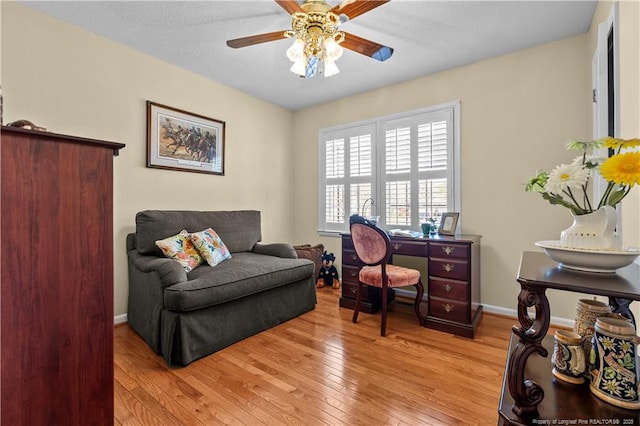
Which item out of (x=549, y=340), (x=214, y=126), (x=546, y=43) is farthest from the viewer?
(x=214, y=126)

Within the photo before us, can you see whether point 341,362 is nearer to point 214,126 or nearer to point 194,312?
point 194,312

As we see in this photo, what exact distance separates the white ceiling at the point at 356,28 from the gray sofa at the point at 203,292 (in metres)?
1.57

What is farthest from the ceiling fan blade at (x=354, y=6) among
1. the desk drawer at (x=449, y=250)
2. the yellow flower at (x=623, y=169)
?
the desk drawer at (x=449, y=250)

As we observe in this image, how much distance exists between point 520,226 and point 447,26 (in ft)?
6.25

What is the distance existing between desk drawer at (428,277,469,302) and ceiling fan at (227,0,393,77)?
1919mm

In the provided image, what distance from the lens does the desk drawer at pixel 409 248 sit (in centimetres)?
272

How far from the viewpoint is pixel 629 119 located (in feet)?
4.27

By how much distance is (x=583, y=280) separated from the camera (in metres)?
0.76

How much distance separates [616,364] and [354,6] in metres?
1.97

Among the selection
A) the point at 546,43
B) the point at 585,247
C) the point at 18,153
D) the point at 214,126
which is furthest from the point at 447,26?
the point at 18,153

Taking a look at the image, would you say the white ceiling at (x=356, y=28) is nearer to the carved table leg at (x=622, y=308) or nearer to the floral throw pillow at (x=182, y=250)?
the floral throw pillow at (x=182, y=250)

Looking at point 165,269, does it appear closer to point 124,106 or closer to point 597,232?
point 124,106

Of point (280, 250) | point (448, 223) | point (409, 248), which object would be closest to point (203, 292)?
point (280, 250)

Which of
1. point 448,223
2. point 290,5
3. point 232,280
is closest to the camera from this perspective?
point 290,5
